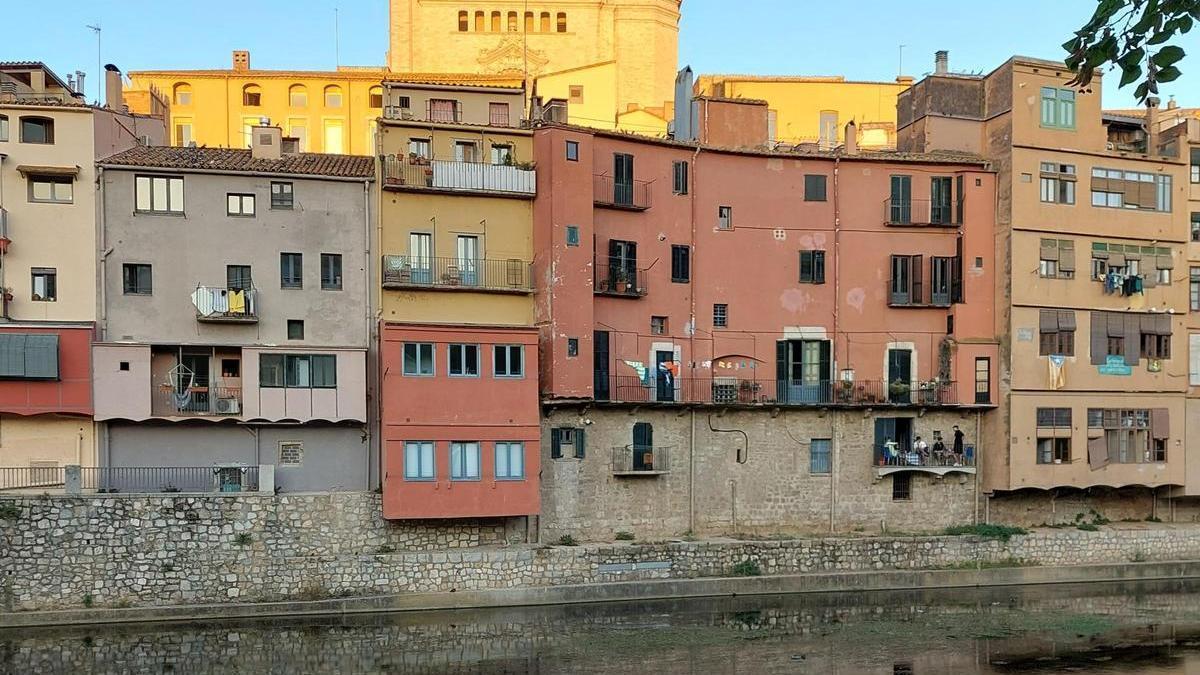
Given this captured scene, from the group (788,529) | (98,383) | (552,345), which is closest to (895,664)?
(788,529)

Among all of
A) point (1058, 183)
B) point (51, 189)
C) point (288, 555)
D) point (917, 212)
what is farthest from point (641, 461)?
point (51, 189)

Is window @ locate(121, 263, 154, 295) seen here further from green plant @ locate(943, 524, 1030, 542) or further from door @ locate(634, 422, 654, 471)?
green plant @ locate(943, 524, 1030, 542)

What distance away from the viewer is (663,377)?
34344mm

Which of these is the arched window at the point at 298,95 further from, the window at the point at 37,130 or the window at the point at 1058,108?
the window at the point at 1058,108

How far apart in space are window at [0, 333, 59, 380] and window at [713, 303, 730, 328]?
771 inches

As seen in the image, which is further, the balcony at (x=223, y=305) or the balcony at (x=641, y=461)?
the balcony at (x=641, y=461)

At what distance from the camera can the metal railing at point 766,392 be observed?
3366 centimetres

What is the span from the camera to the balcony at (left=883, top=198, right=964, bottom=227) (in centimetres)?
3612

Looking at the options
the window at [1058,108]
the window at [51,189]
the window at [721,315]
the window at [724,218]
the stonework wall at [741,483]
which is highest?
the window at [1058,108]

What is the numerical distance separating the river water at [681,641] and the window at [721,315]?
907 centimetres

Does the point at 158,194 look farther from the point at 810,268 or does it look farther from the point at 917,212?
the point at 917,212

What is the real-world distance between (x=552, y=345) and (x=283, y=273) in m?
8.22

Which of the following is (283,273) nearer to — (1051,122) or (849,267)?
(849,267)

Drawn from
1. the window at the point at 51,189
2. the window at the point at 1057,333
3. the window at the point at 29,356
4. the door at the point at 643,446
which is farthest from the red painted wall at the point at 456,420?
the window at the point at 1057,333
